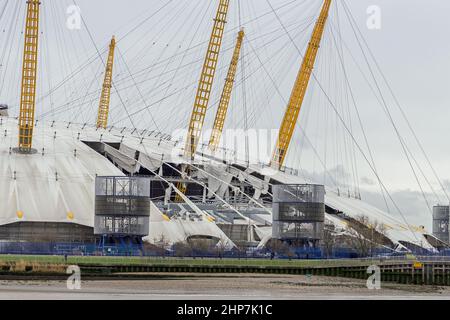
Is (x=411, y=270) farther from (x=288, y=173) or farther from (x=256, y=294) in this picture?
(x=288, y=173)

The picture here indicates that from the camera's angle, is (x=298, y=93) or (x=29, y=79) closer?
(x=29, y=79)

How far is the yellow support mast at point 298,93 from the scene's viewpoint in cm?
15562

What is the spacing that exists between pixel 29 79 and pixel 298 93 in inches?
1898

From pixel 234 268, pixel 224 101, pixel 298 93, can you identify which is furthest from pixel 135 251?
pixel 224 101

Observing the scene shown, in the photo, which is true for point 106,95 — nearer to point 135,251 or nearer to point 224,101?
point 224,101

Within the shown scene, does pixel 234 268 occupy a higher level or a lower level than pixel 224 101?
lower

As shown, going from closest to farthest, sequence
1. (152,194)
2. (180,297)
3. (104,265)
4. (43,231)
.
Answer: (180,297), (104,265), (43,231), (152,194)

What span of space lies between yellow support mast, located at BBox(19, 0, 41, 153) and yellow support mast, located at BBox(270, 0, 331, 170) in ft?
138

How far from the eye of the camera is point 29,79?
121 m

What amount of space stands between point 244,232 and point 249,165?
87.5 feet

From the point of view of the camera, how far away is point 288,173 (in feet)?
513

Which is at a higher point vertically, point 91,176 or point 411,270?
point 91,176

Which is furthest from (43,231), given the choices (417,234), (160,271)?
(417,234)

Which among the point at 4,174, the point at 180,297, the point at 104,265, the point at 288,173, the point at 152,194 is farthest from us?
the point at 288,173
